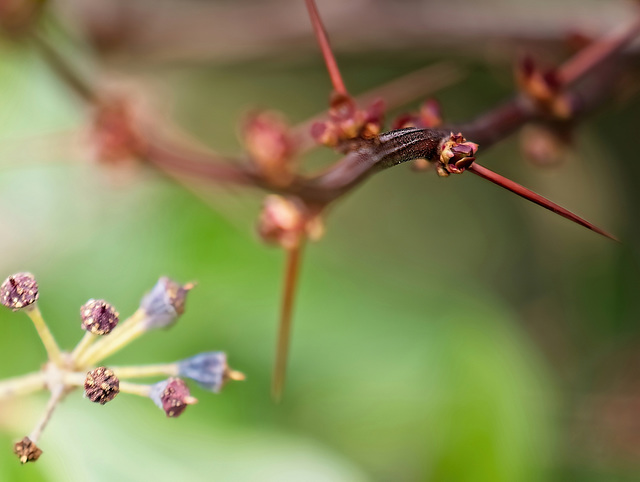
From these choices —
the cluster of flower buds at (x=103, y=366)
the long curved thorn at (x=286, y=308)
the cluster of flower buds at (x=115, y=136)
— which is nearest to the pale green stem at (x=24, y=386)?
the cluster of flower buds at (x=103, y=366)

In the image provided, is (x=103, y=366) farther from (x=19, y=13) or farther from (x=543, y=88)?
(x=19, y=13)

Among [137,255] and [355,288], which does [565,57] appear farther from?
[137,255]

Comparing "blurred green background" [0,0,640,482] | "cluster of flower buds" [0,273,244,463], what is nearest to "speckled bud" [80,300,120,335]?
"cluster of flower buds" [0,273,244,463]

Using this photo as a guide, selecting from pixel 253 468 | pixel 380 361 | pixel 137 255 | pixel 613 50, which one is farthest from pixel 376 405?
pixel 613 50

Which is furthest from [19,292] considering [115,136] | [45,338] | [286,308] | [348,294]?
[348,294]

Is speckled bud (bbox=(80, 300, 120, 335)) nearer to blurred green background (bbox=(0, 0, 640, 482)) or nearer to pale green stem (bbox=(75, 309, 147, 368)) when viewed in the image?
pale green stem (bbox=(75, 309, 147, 368))

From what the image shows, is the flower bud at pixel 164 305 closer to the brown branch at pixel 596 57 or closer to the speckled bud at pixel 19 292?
the speckled bud at pixel 19 292

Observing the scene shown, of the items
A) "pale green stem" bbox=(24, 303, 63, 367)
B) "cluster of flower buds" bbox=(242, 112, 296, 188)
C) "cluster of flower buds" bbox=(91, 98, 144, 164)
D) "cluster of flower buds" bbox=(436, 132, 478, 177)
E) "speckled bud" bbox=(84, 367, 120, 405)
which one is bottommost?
"speckled bud" bbox=(84, 367, 120, 405)
